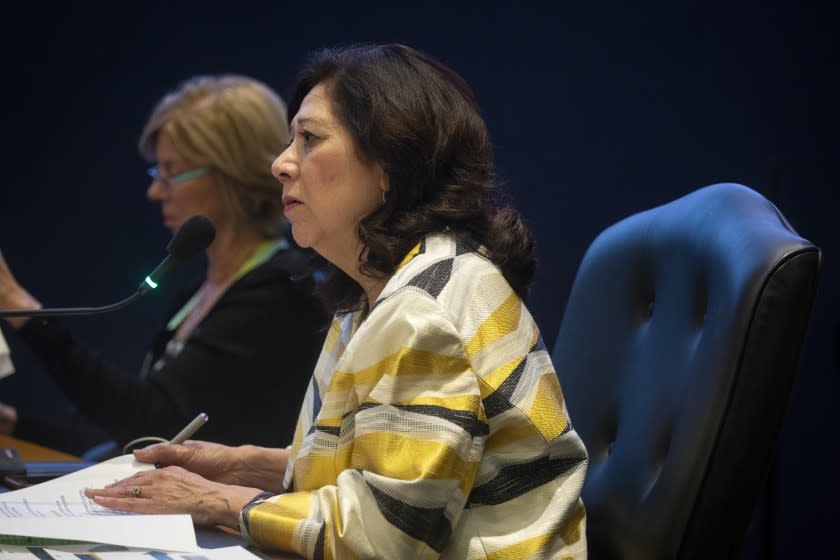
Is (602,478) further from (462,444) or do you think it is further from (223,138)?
(223,138)

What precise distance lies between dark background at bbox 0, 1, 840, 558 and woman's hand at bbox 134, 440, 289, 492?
3.89 feet

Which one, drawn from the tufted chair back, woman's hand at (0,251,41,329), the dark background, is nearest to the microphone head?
the tufted chair back

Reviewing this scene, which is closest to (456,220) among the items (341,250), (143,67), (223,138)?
(341,250)

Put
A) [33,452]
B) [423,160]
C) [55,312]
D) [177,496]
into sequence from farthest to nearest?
[33,452] → [55,312] → [423,160] → [177,496]

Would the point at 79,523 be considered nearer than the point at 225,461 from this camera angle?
Yes

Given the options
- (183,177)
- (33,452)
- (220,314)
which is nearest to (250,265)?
(220,314)

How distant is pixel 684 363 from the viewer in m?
1.07

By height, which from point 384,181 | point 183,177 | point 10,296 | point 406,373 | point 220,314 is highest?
point 384,181

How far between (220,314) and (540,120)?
0.96 m

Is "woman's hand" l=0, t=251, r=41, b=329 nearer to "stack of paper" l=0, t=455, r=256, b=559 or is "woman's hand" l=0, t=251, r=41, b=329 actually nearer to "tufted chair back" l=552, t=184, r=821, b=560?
"stack of paper" l=0, t=455, r=256, b=559

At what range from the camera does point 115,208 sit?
332 cm

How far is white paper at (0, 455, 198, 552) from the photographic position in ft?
3.05

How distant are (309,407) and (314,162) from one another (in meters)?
0.31

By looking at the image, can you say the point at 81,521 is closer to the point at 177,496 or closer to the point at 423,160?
the point at 177,496
